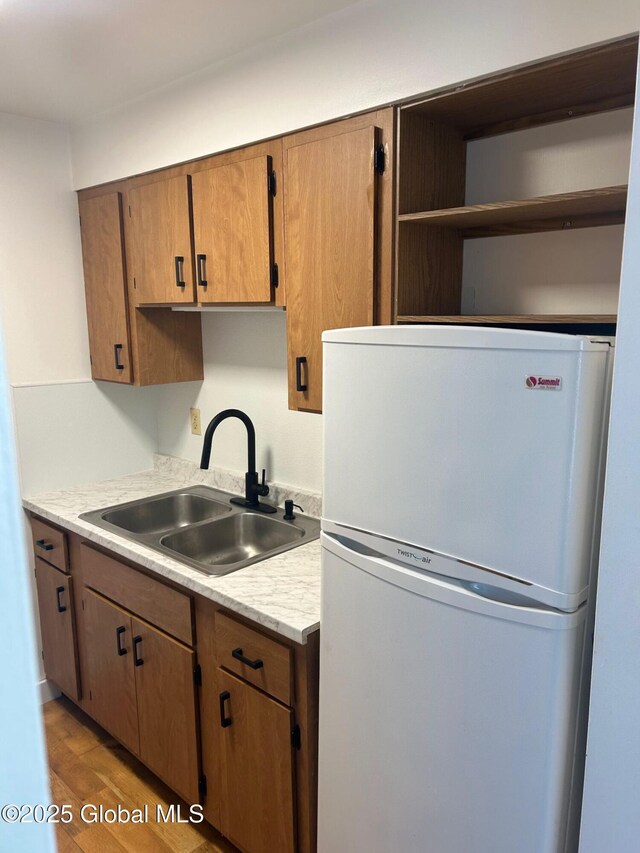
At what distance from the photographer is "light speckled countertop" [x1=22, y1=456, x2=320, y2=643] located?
1615mm

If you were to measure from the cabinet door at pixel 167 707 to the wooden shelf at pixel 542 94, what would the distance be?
5.62 ft

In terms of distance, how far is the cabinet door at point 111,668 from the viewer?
2.24 metres

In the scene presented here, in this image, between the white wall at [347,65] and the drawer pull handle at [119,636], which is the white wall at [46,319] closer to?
the white wall at [347,65]

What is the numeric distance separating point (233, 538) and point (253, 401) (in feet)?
1.85

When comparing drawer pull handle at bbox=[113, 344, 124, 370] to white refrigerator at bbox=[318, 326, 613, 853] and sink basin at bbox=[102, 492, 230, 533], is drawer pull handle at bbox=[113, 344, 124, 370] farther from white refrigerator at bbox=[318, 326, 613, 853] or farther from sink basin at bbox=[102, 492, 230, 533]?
white refrigerator at bbox=[318, 326, 613, 853]

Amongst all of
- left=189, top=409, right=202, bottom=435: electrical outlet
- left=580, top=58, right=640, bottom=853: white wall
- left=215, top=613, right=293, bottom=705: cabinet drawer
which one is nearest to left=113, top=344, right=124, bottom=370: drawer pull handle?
left=189, top=409, right=202, bottom=435: electrical outlet

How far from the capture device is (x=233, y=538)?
2381mm

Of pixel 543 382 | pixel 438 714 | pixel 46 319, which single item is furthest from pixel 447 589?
pixel 46 319

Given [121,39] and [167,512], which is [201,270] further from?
[167,512]

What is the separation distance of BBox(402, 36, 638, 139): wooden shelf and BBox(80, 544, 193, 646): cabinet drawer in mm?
1553

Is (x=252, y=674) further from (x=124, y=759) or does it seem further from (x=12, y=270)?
(x=12, y=270)

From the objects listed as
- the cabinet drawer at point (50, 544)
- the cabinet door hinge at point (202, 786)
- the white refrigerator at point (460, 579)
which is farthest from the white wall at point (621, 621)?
the cabinet drawer at point (50, 544)

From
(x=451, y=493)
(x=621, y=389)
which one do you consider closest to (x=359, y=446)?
(x=451, y=493)

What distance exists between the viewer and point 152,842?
6.78 ft
